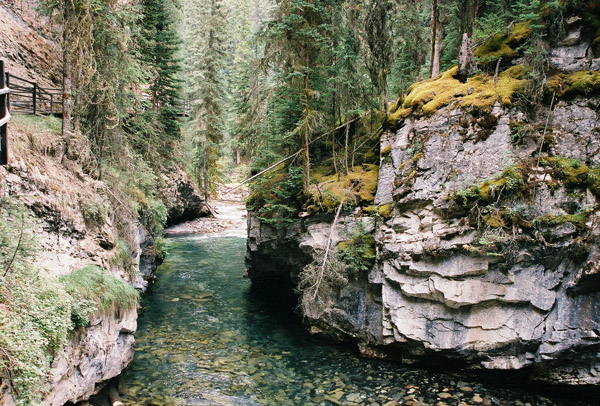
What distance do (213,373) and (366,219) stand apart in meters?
5.93

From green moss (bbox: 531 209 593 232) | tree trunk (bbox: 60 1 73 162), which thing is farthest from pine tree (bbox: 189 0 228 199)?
green moss (bbox: 531 209 593 232)

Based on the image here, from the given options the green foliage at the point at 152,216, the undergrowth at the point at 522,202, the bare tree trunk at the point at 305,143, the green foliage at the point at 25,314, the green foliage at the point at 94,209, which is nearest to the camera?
the green foliage at the point at 25,314

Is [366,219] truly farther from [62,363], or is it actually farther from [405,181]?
[62,363]

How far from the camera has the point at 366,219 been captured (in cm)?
1138

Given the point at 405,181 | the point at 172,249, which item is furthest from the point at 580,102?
the point at 172,249

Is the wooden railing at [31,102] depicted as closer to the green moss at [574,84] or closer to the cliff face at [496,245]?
the cliff face at [496,245]

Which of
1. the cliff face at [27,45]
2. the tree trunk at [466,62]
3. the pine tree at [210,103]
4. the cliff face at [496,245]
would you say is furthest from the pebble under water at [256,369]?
the pine tree at [210,103]

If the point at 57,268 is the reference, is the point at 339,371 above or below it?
below

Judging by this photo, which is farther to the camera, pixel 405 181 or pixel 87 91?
pixel 87 91

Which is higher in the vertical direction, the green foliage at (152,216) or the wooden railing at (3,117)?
the wooden railing at (3,117)

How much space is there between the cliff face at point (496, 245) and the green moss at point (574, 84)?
0.18m

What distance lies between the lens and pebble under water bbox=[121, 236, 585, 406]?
27.5ft

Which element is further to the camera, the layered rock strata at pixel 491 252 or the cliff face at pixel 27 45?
the cliff face at pixel 27 45

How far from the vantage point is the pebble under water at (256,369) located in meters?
8.37
